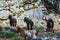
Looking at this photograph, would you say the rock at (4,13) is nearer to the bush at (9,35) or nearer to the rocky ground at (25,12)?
the rocky ground at (25,12)

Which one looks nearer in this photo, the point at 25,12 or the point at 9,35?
the point at 9,35

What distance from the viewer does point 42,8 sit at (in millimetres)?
27828

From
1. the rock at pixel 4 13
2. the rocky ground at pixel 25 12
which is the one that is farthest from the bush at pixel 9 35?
the rock at pixel 4 13

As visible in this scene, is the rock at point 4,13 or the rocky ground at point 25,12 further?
the rock at point 4,13

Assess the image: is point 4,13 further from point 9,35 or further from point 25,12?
point 9,35

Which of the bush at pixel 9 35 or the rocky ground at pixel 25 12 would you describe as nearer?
the bush at pixel 9 35

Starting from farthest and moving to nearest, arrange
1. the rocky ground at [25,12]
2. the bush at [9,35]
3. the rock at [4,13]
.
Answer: the rock at [4,13] < the rocky ground at [25,12] < the bush at [9,35]

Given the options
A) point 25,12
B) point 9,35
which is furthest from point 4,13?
point 9,35

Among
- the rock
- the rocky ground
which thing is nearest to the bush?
the rocky ground

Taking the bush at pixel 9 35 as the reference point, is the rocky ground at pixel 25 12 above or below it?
above

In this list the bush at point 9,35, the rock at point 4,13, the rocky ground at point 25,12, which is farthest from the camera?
the rock at point 4,13

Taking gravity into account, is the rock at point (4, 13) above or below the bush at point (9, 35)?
above

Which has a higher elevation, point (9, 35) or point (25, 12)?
point (25, 12)

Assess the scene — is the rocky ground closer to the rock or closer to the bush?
the rock
